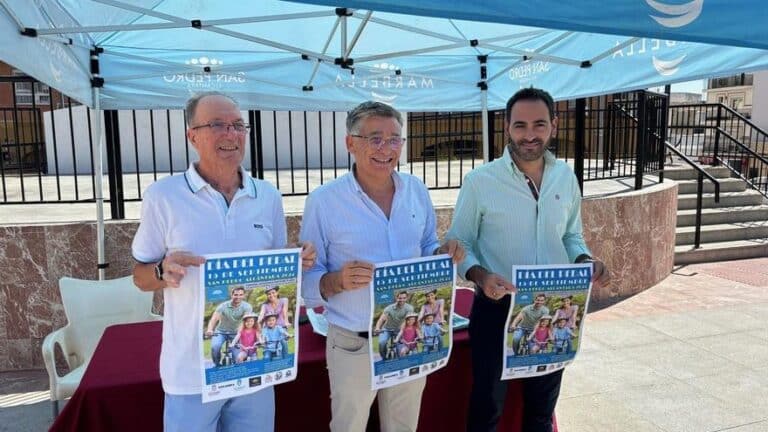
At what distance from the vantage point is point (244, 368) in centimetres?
191

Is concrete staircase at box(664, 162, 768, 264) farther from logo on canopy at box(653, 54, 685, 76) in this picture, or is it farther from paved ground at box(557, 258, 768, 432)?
logo on canopy at box(653, 54, 685, 76)

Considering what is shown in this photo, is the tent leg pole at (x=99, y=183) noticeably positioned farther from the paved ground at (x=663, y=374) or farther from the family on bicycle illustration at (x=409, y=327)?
the family on bicycle illustration at (x=409, y=327)

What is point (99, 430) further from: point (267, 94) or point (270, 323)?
point (267, 94)

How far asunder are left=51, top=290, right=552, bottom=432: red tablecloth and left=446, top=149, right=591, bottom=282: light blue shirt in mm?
612

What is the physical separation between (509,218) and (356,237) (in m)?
0.72

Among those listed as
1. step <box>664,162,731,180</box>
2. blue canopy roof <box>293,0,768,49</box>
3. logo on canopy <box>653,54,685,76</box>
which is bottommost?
step <box>664,162,731,180</box>

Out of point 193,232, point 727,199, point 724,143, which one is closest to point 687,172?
point 727,199

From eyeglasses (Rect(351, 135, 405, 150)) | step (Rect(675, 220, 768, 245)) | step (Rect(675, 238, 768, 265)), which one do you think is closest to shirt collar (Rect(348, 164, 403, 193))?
eyeglasses (Rect(351, 135, 405, 150))

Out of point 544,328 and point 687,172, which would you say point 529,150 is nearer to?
point 544,328

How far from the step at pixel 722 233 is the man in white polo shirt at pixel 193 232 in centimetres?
856

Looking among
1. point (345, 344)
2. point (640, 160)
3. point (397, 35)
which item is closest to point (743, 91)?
point (640, 160)

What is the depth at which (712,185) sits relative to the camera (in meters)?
10.4

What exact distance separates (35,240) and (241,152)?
375 centimetres

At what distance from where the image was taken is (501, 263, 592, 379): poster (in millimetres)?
2289
